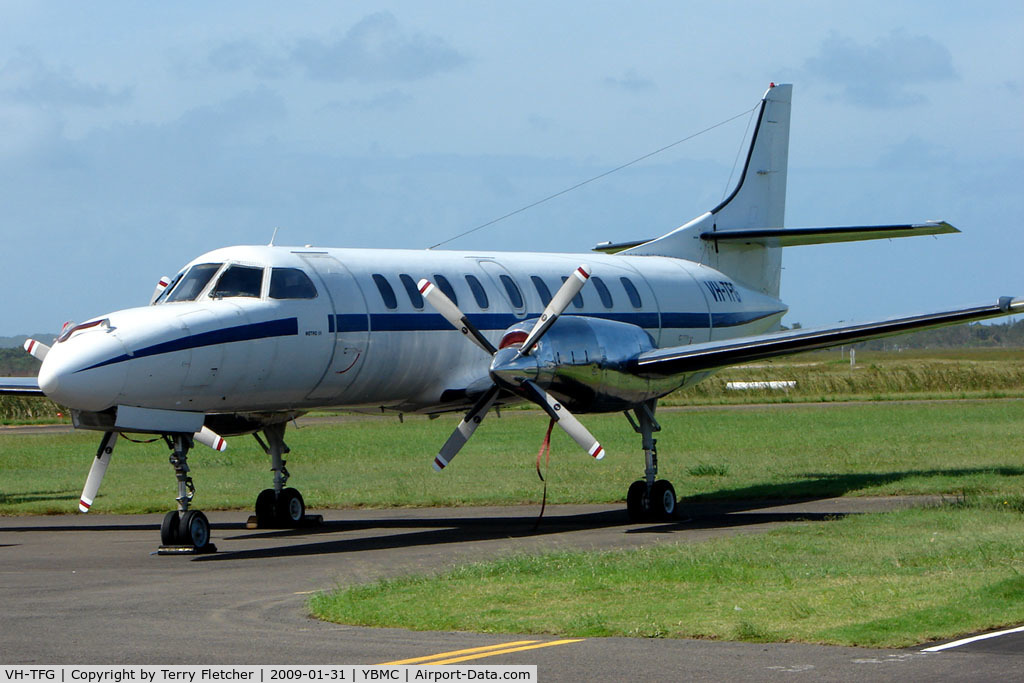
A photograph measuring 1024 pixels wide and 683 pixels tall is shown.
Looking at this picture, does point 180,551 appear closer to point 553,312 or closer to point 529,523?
point 529,523

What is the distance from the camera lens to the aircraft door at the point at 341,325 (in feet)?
57.7

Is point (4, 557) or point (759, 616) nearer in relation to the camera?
point (759, 616)

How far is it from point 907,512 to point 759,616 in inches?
305

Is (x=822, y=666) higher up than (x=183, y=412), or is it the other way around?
(x=183, y=412)

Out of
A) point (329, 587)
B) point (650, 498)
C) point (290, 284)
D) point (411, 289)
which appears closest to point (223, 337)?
point (290, 284)

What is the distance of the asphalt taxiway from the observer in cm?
858

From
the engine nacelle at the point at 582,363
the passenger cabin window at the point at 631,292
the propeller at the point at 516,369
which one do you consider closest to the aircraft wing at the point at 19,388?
the propeller at the point at 516,369

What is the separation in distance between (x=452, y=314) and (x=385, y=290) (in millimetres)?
1112

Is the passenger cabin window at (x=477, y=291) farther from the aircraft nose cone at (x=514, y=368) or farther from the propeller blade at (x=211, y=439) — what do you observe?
the propeller blade at (x=211, y=439)

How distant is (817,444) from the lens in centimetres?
3178

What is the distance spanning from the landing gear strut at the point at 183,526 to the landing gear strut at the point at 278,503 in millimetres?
3369

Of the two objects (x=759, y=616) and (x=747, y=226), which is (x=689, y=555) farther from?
(x=747, y=226)

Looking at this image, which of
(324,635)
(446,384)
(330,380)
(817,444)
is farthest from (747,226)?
(324,635)

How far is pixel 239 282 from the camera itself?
665 inches
